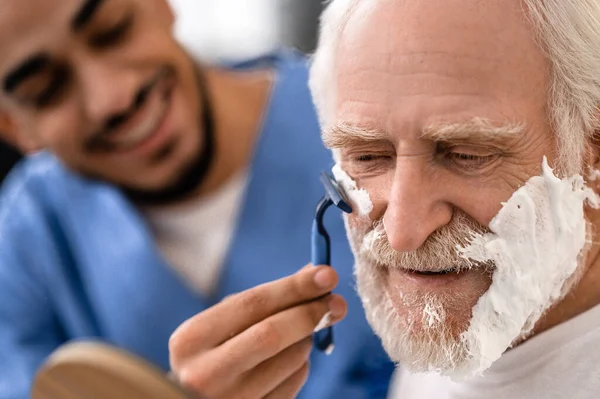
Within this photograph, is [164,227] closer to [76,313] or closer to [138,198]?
[138,198]

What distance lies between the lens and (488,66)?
1.80ft

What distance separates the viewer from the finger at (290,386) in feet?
2.32

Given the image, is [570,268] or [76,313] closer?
[570,268]

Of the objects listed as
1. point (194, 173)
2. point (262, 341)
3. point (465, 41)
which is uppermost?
point (465, 41)

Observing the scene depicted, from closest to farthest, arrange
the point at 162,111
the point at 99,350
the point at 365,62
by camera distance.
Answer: the point at 99,350 < the point at 365,62 < the point at 162,111

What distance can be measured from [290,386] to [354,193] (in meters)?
0.22

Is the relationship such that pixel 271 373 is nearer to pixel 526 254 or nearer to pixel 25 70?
pixel 526 254

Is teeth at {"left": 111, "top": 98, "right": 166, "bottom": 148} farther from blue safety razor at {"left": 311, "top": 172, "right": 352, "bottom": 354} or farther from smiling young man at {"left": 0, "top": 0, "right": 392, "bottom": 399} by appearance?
blue safety razor at {"left": 311, "top": 172, "right": 352, "bottom": 354}

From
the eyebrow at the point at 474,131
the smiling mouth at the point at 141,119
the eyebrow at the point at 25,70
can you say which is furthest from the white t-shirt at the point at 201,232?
the eyebrow at the point at 474,131

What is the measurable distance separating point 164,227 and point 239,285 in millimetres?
203

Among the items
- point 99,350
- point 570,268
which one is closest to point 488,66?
point 570,268

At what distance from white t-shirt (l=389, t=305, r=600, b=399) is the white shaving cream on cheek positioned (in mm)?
36

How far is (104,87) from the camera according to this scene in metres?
1.05

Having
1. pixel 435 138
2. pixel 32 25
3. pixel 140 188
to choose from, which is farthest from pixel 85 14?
pixel 435 138
